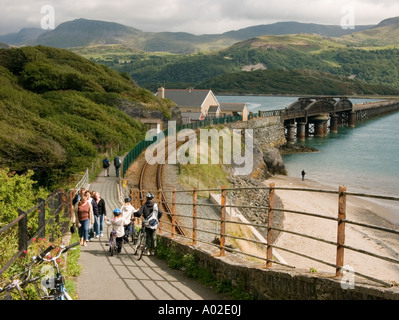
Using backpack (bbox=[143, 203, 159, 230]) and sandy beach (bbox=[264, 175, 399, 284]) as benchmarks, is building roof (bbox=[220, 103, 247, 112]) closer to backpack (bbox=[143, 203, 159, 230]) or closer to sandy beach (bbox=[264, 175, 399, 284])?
sandy beach (bbox=[264, 175, 399, 284])

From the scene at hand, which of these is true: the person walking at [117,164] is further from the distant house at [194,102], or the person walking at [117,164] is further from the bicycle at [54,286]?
the distant house at [194,102]

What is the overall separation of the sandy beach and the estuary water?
2.08 meters

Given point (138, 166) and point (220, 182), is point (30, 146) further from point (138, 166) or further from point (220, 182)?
point (220, 182)

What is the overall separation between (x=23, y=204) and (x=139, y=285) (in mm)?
10615

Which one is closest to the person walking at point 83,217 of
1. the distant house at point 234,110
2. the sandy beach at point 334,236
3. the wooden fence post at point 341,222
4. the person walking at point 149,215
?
the person walking at point 149,215

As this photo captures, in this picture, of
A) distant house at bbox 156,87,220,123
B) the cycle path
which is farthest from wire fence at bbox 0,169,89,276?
distant house at bbox 156,87,220,123

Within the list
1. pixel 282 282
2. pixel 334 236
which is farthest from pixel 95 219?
pixel 334 236

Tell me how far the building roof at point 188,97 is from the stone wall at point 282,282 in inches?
2794

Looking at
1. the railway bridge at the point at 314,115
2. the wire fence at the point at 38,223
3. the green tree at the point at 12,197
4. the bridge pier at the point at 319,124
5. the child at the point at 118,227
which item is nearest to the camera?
the wire fence at the point at 38,223

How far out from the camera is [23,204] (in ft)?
56.8

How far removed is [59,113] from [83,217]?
40.6 metres

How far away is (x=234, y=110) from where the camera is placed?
7969 centimetres

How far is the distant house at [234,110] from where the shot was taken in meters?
72.7

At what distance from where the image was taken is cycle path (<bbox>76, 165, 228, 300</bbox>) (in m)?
7.41
